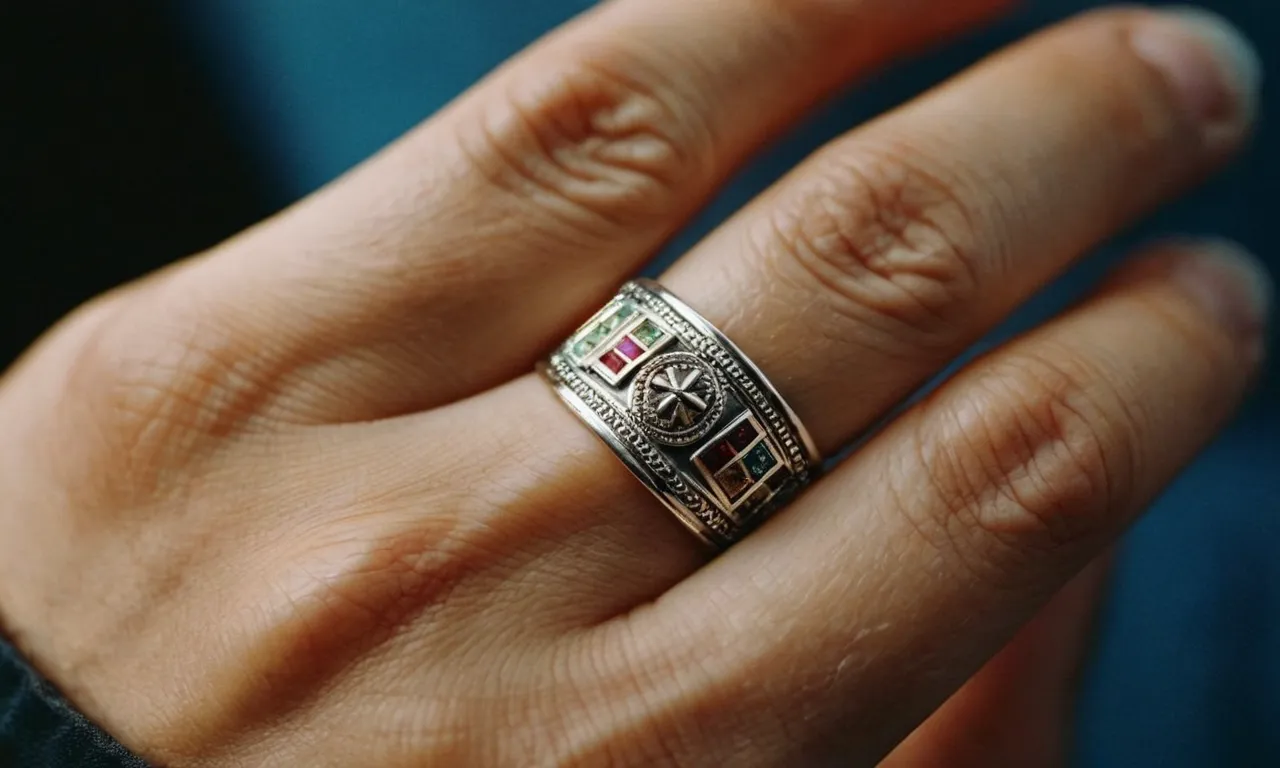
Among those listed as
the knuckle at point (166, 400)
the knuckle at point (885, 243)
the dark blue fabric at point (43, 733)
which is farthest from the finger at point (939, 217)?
the dark blue fabric at point (43, 733)

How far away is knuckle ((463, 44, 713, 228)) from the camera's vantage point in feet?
3.22

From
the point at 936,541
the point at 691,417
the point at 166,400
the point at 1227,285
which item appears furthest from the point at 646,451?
the point at 1227,285

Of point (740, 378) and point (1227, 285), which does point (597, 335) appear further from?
point (1227, 285)

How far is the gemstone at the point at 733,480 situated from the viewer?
862mm

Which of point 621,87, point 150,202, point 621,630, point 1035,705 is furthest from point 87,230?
point 1035,705

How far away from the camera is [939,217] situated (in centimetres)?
93

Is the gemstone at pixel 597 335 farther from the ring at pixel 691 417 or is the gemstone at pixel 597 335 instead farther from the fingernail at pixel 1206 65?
the fingernail at pixel 1206 65

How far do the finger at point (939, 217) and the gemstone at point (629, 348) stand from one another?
8 centimetres

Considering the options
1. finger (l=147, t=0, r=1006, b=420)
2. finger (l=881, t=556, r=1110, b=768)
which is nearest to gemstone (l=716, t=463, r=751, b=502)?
finger (l=147, t=0, r=1006, b=420)

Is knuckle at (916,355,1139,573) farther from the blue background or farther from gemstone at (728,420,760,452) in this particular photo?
the blue background

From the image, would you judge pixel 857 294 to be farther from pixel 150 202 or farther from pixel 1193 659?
pixel 150 202

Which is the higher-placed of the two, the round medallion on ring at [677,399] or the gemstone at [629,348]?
the gemstone at [629,348]

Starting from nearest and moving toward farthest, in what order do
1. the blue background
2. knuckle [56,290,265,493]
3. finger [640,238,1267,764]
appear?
finger [640,238,1267,764], knuckle [56,290,265,493], the blue background

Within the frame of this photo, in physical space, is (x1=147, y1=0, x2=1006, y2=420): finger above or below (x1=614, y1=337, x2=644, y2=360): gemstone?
above
